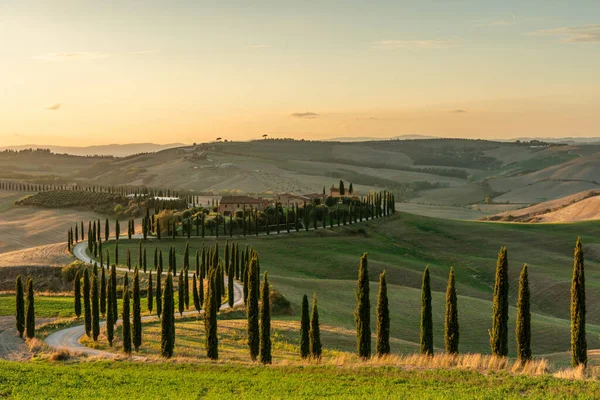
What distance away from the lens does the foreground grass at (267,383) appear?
30.9 meters

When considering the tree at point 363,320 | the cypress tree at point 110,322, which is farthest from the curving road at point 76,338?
the tree at point 363,320

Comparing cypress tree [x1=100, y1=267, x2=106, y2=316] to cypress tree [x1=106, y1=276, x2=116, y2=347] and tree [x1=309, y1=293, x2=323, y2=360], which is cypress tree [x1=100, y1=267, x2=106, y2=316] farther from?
tree [x1=309, y1=293, x2=323, y2=360]

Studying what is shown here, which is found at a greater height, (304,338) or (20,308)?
(304,338)

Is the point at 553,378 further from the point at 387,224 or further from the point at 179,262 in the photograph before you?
the point at 387,224

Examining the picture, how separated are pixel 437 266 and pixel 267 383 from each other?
74.0 metres

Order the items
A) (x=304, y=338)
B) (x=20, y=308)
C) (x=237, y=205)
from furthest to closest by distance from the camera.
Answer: (x=237, y=205)
(x=20, y=308)
(x=304, y=338)

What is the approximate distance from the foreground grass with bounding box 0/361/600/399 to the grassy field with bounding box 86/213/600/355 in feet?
44.7

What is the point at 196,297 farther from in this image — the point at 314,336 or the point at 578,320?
the point at 578,320

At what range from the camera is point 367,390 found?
3195cm

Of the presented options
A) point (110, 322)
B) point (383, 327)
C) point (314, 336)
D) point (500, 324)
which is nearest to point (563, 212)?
point (500, 324)

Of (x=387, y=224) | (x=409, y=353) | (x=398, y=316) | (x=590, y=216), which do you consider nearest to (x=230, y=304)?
(x=398, y=316)

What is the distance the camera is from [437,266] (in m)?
104

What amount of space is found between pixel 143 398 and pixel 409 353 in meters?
19.7

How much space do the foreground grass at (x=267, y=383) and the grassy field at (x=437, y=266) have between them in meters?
13.6
